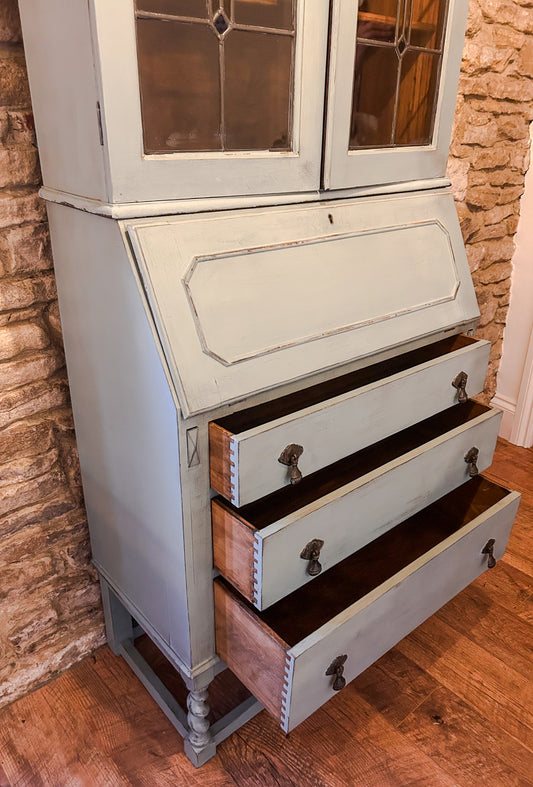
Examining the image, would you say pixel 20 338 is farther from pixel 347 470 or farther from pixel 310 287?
pixel 347 470

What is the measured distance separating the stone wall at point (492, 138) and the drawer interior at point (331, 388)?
829 mm

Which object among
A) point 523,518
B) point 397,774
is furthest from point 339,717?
point 523,518

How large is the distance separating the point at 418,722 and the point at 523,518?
953 mm

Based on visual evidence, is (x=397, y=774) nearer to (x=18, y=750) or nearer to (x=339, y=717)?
(x=339, y=717)

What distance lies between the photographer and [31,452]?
1286mm

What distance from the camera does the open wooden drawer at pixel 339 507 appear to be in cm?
99

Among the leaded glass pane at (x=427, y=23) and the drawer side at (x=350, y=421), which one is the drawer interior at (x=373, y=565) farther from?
the leaded glass pane at (x=427, y=23)

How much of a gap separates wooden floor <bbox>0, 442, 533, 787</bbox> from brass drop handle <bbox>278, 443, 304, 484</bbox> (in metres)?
0.74

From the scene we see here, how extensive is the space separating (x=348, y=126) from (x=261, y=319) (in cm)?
44

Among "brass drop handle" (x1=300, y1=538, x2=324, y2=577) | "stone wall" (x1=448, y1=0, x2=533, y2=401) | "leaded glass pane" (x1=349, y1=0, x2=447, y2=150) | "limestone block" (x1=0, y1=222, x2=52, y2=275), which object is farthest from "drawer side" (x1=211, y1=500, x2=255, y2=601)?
"stone wall" (x1=448, y1=0, x2=533, y2=401)

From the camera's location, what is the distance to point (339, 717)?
4.59 ft

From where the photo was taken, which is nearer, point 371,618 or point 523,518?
point 371,618

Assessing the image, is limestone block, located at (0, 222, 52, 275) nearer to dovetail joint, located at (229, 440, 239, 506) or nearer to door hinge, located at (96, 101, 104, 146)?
door hinge, located at (96, 101, 104, 146)

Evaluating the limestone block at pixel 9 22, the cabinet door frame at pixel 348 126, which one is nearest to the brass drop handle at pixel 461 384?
the cabinet door frame at pixel 348 126
